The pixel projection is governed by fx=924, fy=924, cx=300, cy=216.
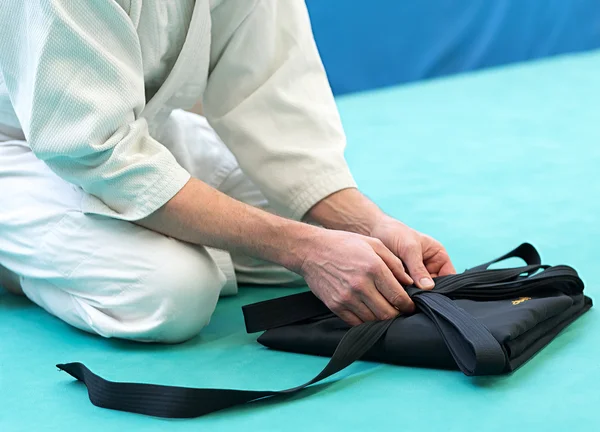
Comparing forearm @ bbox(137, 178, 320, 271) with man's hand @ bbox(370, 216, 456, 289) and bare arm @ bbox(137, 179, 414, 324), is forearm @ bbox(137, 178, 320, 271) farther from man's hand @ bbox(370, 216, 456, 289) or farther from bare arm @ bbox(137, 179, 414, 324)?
man's hand @ bbox(370, 216, 456, 289)

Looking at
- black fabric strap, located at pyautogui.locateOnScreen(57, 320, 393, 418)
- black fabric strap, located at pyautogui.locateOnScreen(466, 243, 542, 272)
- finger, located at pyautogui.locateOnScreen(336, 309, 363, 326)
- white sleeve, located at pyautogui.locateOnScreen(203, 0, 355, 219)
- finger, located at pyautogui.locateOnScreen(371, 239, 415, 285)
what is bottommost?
black fabric strap, located at pyautogui.locateOnScreen(57, 320, 393, 418)

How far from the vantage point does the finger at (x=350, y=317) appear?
136 centimetres

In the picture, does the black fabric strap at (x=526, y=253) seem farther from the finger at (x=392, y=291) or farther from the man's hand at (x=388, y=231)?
the finger at (x=392, y=291)

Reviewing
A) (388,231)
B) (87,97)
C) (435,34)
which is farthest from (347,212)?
(435,34)

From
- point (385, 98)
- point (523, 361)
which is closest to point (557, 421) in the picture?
point (523, 361)

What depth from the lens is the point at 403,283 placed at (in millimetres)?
1389

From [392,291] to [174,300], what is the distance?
1.13 feet

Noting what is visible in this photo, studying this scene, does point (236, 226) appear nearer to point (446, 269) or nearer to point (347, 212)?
point (347, 212)

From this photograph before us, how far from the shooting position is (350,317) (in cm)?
136

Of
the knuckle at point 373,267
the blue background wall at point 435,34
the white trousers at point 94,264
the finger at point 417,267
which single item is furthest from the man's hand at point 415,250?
the blue background wall at point 435,34

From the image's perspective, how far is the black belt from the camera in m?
1.20

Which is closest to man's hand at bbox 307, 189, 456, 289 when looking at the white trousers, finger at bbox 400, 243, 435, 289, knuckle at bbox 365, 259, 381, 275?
finger at bbox 400, 243, 435, 289

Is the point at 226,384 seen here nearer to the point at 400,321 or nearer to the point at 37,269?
the point at 400,321

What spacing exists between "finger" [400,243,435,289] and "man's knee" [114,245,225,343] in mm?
307
